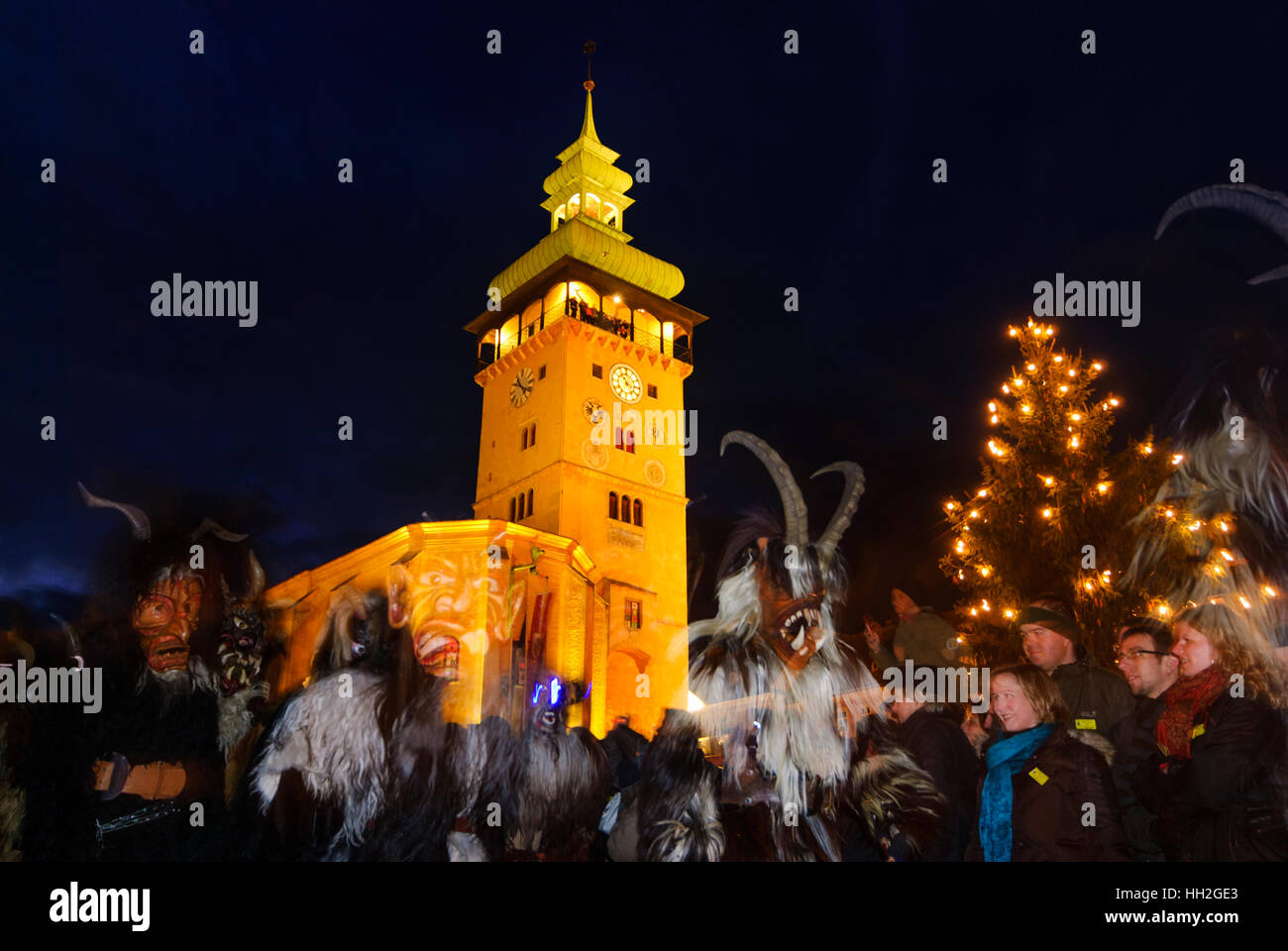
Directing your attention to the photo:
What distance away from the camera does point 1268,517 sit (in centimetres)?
2034

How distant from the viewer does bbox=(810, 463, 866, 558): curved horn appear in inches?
912

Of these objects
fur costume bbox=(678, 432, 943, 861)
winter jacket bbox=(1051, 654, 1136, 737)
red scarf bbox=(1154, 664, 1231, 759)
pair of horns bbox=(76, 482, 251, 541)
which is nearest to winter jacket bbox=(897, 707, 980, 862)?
fur costume bbox=(678, 432, 943, 861)

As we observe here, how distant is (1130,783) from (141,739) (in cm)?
2199

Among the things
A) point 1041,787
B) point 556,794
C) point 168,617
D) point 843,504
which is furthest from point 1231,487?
point 168,617

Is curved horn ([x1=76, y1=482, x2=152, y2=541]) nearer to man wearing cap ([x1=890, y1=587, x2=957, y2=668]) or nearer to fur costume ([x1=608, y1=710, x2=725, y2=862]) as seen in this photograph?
fur costume ([x1=608, y1=710, x2=725, y2=862])

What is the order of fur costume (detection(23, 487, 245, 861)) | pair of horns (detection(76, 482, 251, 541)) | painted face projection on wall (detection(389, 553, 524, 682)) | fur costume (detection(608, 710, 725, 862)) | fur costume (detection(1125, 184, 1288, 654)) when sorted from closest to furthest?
fur costume (detection(608, 710, 725, 862)) < fur costume (detection(1125, 184, 1288, 654)) < fur costume (detection(23, 487, 245, 861)) < pair of horns (detection(76, 482, 251, 541)) < painted face projection on wall (detection(389, 553, 524, 682))

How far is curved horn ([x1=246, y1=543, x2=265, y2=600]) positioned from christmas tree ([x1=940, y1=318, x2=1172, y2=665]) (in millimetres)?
18505

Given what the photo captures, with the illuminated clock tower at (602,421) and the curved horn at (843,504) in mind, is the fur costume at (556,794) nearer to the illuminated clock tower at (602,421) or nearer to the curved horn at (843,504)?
the curved horn at (843,504)

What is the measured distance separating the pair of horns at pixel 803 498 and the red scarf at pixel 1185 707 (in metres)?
7.77

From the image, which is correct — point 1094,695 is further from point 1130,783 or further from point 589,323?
point 589,323

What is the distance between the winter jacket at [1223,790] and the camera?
16.0m

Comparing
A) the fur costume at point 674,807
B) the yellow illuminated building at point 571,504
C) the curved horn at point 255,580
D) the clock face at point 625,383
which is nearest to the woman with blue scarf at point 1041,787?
the fur costume at point 674,807
